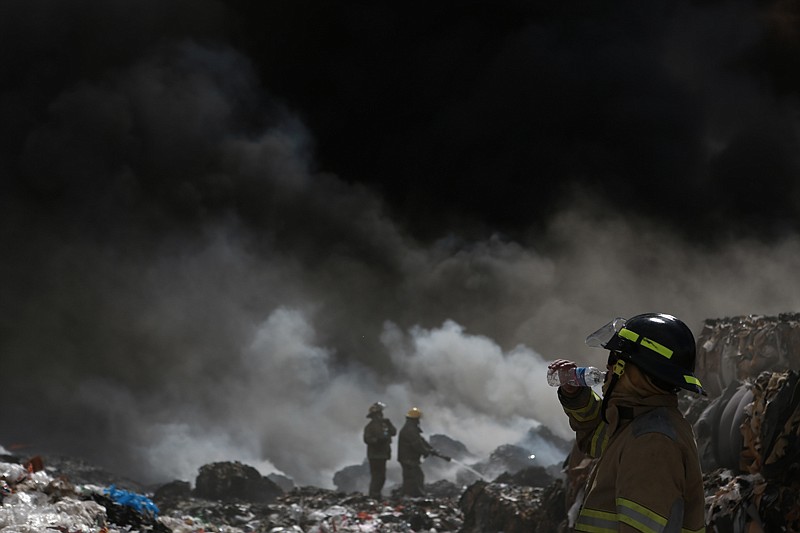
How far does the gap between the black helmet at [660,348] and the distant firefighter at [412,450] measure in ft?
37.2

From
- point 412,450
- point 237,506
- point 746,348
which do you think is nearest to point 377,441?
point 412,450

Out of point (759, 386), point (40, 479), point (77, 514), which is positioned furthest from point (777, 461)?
point (40, 479)

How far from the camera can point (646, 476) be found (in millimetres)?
1444

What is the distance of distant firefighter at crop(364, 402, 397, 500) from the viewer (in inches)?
503

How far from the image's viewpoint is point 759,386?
4414mm

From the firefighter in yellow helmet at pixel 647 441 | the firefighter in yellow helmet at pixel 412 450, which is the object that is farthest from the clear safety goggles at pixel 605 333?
the firefighter in yellow helmet at pixel 412 450

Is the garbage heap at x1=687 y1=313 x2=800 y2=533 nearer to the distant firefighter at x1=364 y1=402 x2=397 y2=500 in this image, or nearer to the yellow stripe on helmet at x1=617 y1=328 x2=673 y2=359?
the yellow stripe on helmet at x1=617 y1=328 x2=673 y2=359

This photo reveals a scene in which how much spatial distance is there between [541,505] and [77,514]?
4.80 m

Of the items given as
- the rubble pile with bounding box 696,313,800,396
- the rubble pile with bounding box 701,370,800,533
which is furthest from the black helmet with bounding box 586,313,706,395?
the rubble pile with bounding box 696,313,800,396

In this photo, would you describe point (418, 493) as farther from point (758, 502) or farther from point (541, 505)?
point (758, 502)

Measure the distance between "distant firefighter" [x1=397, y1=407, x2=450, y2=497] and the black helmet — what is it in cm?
1133

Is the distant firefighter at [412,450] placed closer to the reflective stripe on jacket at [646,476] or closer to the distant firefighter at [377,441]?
the distant firefighter at [377,441]

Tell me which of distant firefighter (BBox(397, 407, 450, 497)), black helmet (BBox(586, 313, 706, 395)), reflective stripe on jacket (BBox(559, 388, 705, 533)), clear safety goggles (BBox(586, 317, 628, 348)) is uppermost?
distant firefighter (BBox(397, 407, 450, 497))

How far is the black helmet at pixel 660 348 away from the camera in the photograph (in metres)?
1.62
